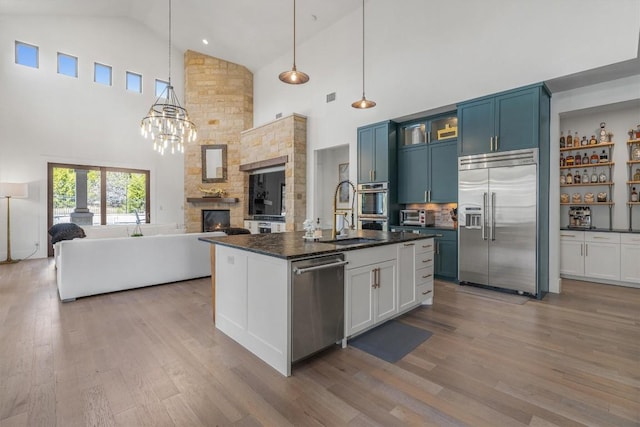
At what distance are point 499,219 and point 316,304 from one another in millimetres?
3293

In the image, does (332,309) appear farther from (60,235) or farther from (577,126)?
(577,126)

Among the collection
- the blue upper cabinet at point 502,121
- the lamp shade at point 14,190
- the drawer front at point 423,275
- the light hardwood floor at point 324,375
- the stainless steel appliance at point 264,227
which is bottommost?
the light hardwood floor at point 324,375

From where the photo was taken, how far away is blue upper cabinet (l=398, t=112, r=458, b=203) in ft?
16.4

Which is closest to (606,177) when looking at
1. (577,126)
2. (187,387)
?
(577,126)

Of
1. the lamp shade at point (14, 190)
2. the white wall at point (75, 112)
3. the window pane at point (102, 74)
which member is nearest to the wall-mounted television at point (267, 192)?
the white wall at point (75, 112)

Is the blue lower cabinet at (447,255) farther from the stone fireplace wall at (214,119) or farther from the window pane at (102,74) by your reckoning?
the window pane at (102,74)

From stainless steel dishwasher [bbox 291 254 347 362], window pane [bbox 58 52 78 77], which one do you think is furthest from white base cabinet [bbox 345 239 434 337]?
window pane [bbox 58 52 78 77]

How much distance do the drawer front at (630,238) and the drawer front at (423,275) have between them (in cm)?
331

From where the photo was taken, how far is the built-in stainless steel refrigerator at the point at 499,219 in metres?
4.02

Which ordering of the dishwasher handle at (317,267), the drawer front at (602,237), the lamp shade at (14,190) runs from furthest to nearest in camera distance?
the lamp shade at (14,190) < the drawer front at (602,237) < the dishwasher handle at (317,267)

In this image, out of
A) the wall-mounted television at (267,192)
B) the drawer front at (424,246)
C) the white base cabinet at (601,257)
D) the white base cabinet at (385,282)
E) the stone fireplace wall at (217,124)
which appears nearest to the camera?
the white base cabinet at (385,282)

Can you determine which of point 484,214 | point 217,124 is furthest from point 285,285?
point 217,124

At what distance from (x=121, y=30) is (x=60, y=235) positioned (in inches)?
261

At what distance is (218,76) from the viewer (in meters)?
8.90
